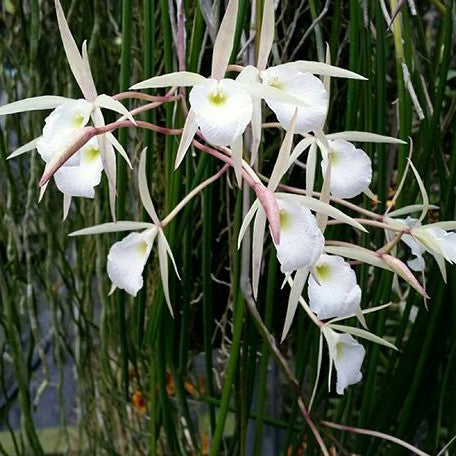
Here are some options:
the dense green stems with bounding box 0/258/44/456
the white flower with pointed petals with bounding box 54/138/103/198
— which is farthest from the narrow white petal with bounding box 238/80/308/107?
the dense green stems with bounding box 0/258/44/456

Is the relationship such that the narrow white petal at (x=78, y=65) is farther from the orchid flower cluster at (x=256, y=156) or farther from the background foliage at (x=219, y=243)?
the background foliage at (x=219, y=243)

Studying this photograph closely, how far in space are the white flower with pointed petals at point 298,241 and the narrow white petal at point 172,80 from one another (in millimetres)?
83

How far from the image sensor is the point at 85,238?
104 cm

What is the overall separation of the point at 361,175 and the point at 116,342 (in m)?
0.70

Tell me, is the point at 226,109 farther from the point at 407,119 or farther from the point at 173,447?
the point at 173,447

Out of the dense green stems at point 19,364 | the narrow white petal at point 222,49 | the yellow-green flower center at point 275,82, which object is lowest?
the dense green stems at point 19,364

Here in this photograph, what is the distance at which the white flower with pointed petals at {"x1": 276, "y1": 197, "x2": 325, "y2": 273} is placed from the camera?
14.5 inches

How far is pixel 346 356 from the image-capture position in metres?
0.50

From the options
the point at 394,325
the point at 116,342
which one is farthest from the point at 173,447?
the point at 394,325

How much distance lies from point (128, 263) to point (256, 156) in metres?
0.12

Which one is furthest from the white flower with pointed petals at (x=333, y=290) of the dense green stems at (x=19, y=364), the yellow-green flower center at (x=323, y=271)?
the dense green stems at (x=19, y=364)

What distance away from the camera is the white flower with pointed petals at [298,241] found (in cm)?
37

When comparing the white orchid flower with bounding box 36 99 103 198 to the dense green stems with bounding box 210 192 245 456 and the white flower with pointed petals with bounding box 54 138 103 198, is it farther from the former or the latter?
the dense green stems with bounding box 210 192 245 456

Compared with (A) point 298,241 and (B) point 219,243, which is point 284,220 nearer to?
(A) point 298,241
